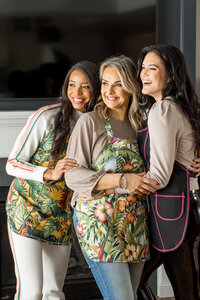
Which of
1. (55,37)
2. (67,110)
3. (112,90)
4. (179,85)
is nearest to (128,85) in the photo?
(112,90)

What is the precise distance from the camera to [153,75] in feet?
5.97

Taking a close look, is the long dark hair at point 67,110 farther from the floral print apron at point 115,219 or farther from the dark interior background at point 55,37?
the dark interior background at point 55,37

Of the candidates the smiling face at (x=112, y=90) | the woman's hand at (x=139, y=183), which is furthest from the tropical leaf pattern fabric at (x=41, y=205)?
the woman's hand at (x=139, y=183)

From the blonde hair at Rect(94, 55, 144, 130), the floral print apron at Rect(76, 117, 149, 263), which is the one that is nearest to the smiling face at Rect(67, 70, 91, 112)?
the blonde hair at Rect(94, 55, 144, 130)

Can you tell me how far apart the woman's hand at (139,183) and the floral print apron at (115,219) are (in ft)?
0.22

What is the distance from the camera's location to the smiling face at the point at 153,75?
182cm

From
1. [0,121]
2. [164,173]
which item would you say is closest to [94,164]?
[164,173]

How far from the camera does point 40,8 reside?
2.65 meters

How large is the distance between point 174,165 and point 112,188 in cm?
26

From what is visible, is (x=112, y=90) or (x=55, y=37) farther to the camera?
(x=55, y=37)

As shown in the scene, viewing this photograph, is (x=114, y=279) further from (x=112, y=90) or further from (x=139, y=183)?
(x=112, y=90)

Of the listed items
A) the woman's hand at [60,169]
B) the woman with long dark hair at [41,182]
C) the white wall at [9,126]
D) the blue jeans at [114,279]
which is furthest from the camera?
the white wall at [9,126]

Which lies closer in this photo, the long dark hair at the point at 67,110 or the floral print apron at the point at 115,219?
the floral print apron at the point at 115,219

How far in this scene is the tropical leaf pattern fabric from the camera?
2066 mm
